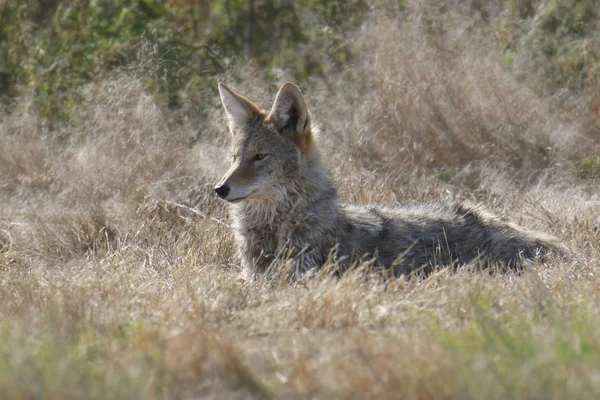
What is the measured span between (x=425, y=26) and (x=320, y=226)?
5.41 metres

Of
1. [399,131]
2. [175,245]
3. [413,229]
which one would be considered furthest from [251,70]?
[413,229]

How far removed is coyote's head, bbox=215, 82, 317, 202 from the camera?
265 inches

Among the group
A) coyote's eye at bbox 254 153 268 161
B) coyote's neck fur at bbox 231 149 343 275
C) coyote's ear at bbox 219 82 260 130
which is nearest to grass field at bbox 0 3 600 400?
coyote's neck fur at bbox 231 149 343 275

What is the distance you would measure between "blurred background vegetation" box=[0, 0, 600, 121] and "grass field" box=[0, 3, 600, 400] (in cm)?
45

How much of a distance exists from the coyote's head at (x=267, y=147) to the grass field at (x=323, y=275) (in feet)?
2.26

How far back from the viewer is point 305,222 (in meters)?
6.80

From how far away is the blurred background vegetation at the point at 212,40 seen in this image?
11.6 metres

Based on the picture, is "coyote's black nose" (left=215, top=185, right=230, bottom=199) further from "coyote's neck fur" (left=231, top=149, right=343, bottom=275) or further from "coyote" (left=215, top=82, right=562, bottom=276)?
"coyote's neck fur" (left=231, top=149, right=343, bottom=275)

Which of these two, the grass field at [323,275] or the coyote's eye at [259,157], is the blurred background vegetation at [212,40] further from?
the coyote's eye at [259,157]

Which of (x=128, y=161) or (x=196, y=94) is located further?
(x=196, y=94)

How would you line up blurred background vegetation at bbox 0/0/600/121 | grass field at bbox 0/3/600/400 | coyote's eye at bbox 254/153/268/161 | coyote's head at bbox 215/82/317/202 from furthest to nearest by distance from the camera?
blurred background vegetation at bbox 0/0/600/121, coyote's eye at bbox 254/153/268/161, coyote's head at bbox 215/82/317/202, grass field at bbox 0/3/600/400

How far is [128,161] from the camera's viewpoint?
31.7 ft

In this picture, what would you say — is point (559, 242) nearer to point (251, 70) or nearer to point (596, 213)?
point (596, 213)

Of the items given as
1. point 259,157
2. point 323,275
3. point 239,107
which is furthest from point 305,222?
point 239,107
